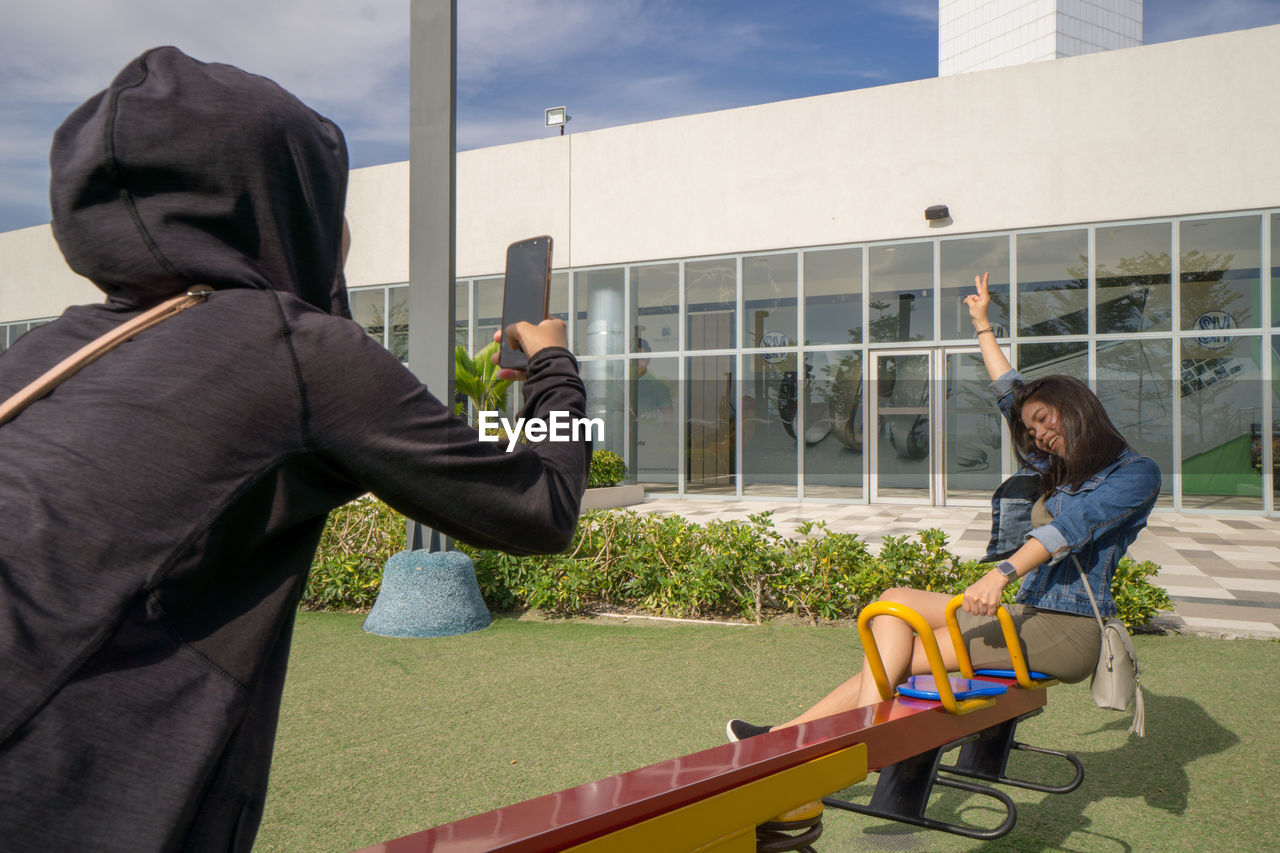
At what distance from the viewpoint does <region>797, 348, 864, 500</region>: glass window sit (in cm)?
1453

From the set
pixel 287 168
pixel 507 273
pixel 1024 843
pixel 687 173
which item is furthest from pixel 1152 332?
pixel 287 168

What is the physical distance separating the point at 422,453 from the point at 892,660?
234 cm


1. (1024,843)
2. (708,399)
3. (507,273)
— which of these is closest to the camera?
(507,273)

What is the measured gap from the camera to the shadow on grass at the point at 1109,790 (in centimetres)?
303

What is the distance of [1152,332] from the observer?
12844mm

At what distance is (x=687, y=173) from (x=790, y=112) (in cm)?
204

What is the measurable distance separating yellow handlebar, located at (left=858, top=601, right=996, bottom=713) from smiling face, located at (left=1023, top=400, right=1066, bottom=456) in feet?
3.40

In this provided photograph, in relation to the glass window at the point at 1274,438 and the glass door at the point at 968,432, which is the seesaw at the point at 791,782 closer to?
the glass door at the point at 968,432

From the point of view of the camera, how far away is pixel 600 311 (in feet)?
54.5

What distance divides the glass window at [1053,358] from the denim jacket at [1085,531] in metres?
10.8

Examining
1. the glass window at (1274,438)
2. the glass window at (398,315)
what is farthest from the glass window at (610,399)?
the glass window at (1274,438)

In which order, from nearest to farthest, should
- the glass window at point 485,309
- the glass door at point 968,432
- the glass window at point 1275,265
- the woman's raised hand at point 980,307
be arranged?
the woman's raised hand at point 980,307, the glass window at point 1275,265, the glass door at point 968,432, the glass window at point 485,309

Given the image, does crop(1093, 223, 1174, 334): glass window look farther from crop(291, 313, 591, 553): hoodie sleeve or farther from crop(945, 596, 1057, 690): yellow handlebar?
crop(291, 313, 591, 553): hoodie sleeve

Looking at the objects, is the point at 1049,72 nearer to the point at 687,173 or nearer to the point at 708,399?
the point at 687,173
